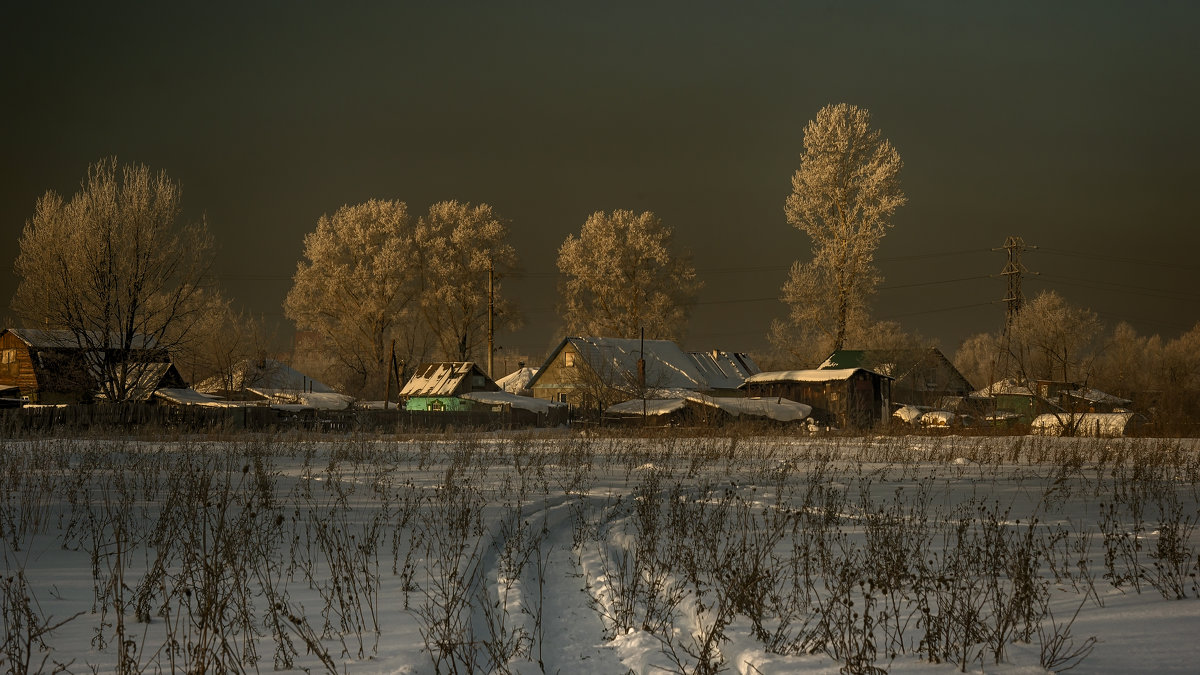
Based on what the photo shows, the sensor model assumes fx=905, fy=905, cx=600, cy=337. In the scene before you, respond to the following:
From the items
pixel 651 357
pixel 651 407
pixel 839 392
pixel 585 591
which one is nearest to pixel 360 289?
pixel 651 357

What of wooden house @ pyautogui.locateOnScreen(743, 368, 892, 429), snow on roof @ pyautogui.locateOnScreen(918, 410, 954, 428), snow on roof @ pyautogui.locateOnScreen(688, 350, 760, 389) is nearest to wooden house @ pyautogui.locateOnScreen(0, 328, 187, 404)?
wooden house @ pyautogui.locateOnScreen(743, 368, 892, 429)

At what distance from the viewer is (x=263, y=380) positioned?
199 ft

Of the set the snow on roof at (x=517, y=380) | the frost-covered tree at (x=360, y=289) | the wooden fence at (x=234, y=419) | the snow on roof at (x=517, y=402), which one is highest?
the frost-covered tree at (x=360, y=289)

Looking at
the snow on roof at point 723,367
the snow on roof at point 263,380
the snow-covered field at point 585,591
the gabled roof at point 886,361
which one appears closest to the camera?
the snow-covered field at point 585,591

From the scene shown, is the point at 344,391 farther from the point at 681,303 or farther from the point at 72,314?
the point at 72,314

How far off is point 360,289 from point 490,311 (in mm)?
9056

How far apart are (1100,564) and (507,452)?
15.4 metres

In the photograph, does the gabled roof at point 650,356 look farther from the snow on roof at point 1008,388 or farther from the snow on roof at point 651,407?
the snow on roof at point 1008,388

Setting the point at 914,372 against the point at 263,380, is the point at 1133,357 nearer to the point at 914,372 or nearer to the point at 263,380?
the point at 914,372

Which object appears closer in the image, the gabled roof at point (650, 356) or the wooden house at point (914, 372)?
the wooden house at point (914, 372)

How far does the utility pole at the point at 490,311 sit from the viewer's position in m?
63.2

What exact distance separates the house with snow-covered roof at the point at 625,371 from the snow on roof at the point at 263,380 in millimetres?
15263

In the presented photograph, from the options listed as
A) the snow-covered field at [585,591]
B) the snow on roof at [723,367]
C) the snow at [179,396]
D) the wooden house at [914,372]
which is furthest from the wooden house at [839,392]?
the snow-covered field at [585,591]

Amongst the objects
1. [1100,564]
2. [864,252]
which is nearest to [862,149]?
[864,252]
